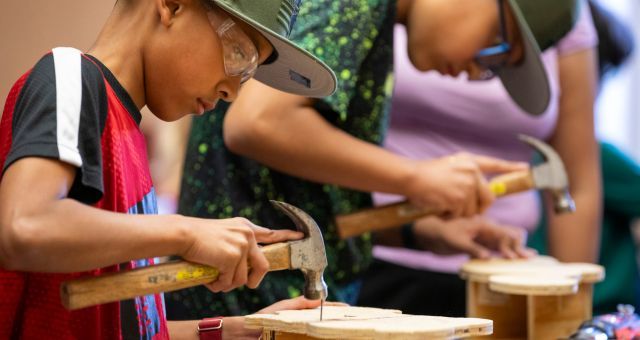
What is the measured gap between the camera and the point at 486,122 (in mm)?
3236

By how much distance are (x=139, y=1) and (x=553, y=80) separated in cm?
196

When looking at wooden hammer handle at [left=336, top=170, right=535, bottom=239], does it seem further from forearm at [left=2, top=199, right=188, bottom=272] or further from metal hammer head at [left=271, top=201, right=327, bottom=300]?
forearm at [left=2, top=199, right=188, bottom=272]

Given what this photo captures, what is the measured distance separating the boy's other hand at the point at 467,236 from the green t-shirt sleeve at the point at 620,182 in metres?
0.84

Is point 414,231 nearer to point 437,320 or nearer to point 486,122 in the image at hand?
point 486,122

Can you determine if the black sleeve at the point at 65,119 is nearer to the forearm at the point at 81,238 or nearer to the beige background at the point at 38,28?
the forearm at the point at 81,238

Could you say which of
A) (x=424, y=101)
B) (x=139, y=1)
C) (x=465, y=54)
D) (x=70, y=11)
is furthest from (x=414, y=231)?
(x=139, y=1)

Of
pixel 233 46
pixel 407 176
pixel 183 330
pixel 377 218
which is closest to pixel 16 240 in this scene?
pixel 233 46

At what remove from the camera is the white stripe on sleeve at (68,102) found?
4.28 feet

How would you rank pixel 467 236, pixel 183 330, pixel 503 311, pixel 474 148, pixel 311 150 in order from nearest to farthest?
pixel 183 330
pixel 311 150
pixel 503 311
pixel 467 236
pixel 474 148

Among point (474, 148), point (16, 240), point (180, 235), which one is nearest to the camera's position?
point (16, 240)

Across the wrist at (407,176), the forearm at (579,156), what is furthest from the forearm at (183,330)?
the forearm at (579,156)

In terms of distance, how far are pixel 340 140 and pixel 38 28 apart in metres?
0.71

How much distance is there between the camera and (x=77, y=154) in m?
1.31

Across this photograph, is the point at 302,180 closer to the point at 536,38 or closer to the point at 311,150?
the point at 311,150
